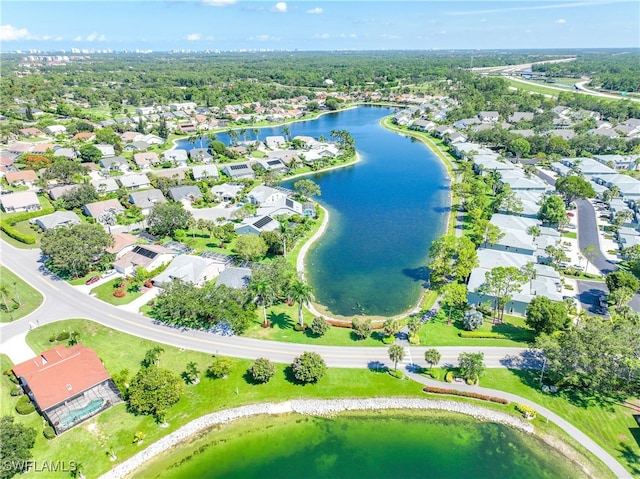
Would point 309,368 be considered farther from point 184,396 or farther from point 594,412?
point 594,412

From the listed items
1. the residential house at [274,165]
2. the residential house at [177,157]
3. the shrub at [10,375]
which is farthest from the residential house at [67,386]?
the residential house at [177,157]

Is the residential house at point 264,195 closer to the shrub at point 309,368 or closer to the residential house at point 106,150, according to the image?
the shrub at point 309,368

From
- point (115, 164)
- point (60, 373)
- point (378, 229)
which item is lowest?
point (378, 229)

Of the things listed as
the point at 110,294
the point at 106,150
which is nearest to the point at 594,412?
the point at 110,294

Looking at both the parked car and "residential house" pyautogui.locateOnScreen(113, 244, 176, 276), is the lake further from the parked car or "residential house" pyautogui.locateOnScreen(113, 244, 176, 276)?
the parked car

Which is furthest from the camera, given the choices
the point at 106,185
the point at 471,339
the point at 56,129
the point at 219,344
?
the point at 56,129

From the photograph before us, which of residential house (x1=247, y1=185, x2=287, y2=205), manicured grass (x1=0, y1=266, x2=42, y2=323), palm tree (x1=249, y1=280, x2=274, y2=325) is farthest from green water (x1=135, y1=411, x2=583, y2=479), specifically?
residential house (x1=247, y1=185, x2=287, y2=205)

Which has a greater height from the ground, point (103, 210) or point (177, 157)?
point (177, 157)
